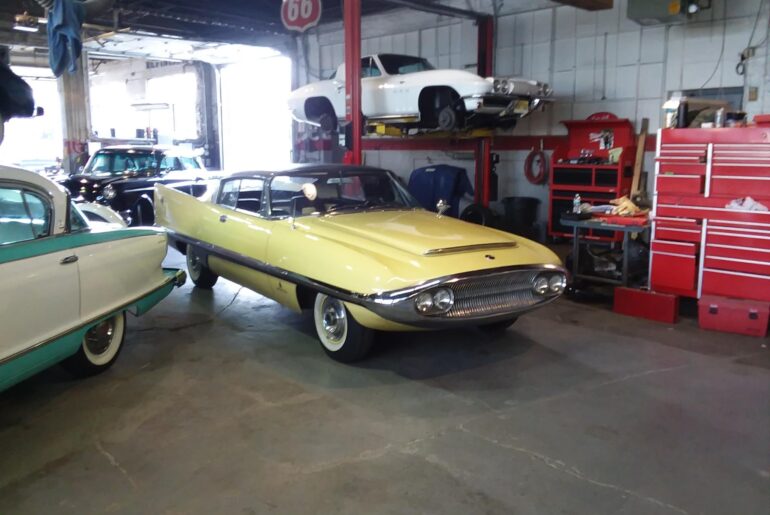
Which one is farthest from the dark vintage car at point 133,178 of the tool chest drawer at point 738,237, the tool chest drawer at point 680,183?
the tool chest drawer at point 738,237

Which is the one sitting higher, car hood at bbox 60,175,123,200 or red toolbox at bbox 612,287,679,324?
car hood at bbox 60,175,123,200

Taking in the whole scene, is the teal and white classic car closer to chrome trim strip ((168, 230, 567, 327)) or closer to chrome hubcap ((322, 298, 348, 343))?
chrome trim strip ((168, 230, 567, 327))

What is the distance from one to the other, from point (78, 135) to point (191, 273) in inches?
517

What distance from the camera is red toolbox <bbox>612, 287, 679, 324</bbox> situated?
19.0ft

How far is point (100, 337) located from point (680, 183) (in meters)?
5.23

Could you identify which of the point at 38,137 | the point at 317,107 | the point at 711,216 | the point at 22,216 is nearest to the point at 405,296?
the point at 22,216

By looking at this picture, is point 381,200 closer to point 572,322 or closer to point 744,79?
point 572,322

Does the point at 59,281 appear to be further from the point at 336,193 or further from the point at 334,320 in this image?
the point at 336,193

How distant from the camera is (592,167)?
9414 mm

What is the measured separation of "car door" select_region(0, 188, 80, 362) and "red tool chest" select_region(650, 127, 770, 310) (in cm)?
513

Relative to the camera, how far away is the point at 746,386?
166 inches

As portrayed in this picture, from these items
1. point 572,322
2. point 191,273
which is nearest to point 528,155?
point 572,322

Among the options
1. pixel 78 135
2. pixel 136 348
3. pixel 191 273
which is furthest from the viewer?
pixel 78 135

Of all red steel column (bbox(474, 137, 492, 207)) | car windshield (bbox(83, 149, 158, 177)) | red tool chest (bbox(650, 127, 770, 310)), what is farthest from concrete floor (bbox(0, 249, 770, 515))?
car windshield (bbox(83, 149, 158, 177))
